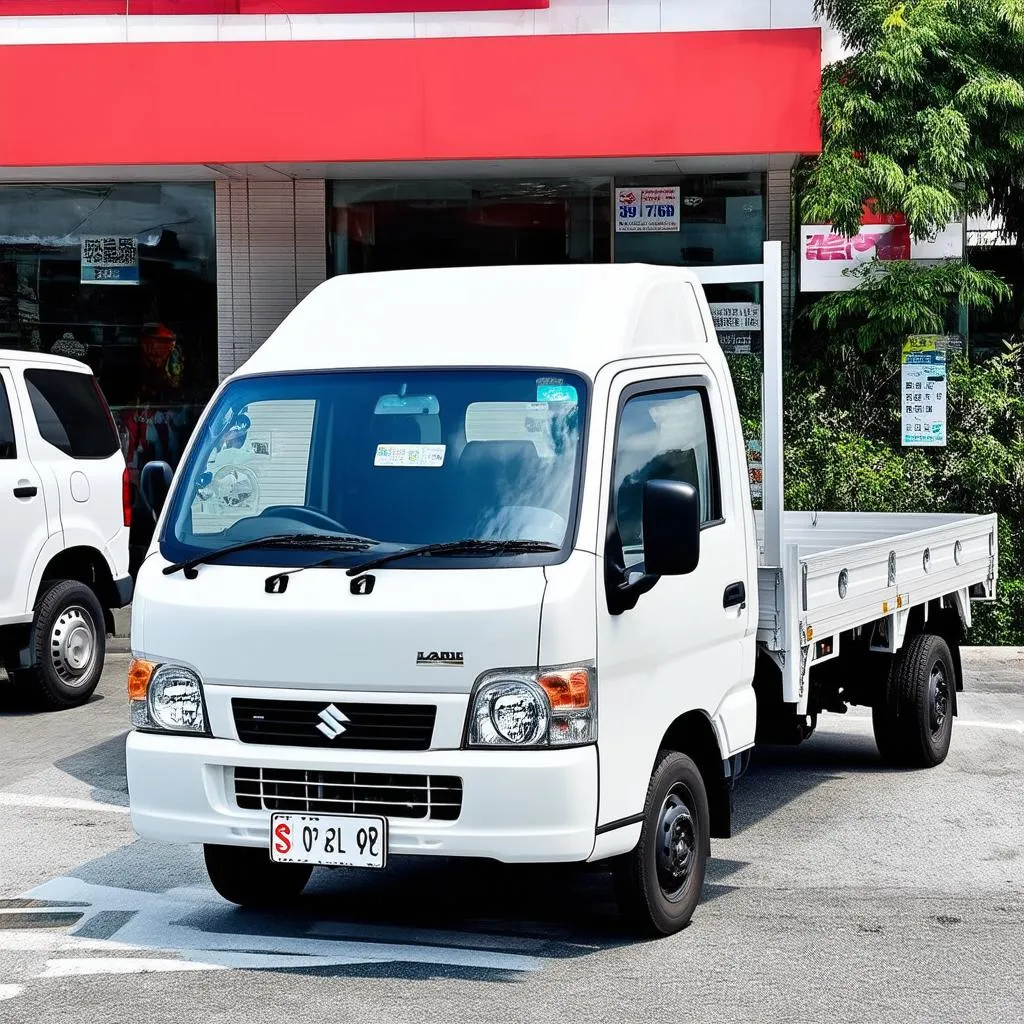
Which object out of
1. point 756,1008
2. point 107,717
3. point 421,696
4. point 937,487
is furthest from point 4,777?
point 937,487

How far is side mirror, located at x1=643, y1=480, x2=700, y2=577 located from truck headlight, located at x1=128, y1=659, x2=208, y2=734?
1.53 m

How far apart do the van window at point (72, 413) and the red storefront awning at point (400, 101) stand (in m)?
3.51

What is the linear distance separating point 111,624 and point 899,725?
5.36 metres

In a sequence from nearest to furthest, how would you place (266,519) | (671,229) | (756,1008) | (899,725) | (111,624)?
(756,1008) < (266,519) < (899,725) < (111,624) < (671,229)

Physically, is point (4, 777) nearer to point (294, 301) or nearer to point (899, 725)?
point (899, 725)

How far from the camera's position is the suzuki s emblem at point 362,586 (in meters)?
5.34

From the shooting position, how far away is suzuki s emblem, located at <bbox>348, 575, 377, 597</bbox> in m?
5.34

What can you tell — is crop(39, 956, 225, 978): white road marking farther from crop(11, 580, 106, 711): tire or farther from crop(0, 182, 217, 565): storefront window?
crop(0, 182, 217, 565): storefront window

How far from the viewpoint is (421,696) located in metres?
5.27

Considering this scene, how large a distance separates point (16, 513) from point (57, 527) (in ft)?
1.33

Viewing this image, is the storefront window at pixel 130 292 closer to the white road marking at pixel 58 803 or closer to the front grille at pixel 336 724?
the white road marking at pixel 58 803

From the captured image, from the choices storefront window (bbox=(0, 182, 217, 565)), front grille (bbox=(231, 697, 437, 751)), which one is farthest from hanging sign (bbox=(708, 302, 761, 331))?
front grille (bbox=(231, 697, 437, 751))

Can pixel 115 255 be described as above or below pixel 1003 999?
above

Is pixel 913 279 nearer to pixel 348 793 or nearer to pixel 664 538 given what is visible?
pixel 664 538
